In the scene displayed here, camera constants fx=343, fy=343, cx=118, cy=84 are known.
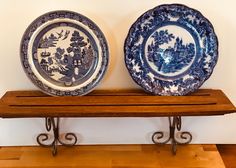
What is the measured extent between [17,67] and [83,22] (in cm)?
31

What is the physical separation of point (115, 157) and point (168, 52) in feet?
1.46

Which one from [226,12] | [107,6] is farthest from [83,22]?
[226,12]

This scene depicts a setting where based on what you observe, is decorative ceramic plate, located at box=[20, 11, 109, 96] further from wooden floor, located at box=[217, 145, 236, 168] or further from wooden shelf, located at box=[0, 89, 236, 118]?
wooden floor, located at box=[217, 145, 236, 168]

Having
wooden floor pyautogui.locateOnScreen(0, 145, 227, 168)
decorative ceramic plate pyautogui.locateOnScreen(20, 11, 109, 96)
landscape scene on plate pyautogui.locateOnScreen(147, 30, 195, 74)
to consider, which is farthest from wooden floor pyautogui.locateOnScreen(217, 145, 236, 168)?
decorative ceramic plate pyautogui.locateOnScreen(20, 11, 109, 96)

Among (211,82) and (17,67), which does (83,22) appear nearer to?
(17,67)

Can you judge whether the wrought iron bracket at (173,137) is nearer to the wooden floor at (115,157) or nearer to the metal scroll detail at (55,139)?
the wooden floor at (115,157)

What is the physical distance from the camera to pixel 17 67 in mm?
1263

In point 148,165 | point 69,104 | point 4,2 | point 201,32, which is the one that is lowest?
point 148,165

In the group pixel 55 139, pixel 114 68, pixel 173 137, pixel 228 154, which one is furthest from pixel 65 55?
pixel 228 154

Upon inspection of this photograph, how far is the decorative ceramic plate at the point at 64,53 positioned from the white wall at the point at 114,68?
0.06m

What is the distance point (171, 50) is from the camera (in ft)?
4.00

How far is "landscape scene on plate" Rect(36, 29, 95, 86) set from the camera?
3.93 feet

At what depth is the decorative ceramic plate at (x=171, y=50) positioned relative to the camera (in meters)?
1.19

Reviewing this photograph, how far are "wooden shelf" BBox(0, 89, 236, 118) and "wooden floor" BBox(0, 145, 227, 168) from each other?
0.80 feet
